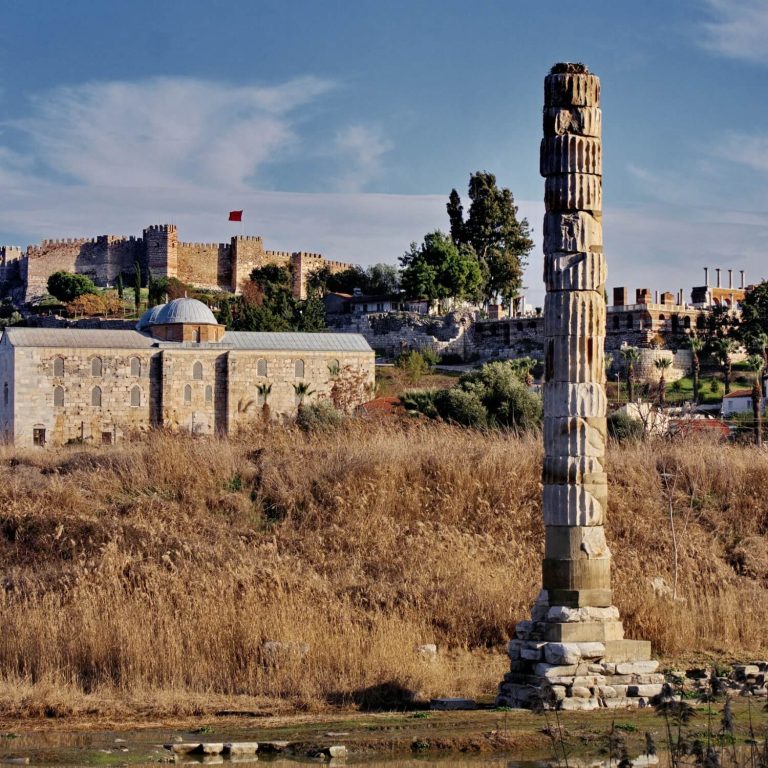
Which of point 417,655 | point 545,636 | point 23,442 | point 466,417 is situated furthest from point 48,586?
point 23,442

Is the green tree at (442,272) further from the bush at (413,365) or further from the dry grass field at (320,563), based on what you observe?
the dry grass field at (320,563)

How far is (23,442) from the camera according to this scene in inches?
1802

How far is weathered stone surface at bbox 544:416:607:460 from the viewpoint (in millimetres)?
10430

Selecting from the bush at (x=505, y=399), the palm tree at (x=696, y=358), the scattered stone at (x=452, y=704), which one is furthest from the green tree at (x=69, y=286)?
the scattered stone at (x=452, y=704)

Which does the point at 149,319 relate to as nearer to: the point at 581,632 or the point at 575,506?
the point at 575,506

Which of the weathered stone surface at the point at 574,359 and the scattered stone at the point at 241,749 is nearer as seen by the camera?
the scattered stone at the point at 241,749

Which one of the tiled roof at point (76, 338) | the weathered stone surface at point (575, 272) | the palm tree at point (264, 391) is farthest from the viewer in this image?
the palm tree at point (264, 391)

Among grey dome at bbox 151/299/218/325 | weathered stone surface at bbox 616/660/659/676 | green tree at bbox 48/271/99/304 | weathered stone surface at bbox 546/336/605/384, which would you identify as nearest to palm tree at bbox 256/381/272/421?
grey dome at bbox 151/299/218/325

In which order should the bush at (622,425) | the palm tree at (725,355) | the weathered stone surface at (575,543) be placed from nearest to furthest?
the weathered stone surface at (575,543) < the bush at (622,425) < the palm tree at (725,355)

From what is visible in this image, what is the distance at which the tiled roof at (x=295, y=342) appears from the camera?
5150 centimetres

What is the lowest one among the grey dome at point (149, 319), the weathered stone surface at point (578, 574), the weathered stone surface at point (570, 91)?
the weathered stone surface at point (578, 574)

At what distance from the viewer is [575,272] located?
10.6m

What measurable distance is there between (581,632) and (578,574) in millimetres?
478

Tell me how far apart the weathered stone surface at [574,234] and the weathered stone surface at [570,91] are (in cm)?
98
